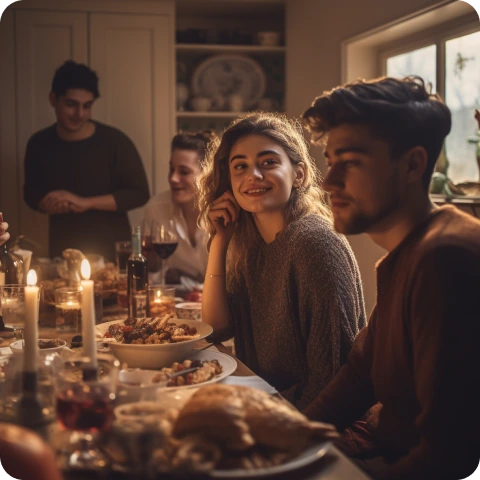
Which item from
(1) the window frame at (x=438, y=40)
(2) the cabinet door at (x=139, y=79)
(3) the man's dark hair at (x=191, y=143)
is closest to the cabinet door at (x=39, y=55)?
(2) the cabinet door at (x=139, y=79)

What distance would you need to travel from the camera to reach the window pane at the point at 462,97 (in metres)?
3.35

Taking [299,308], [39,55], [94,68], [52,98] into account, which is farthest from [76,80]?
[299,308]

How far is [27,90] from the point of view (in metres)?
4.66

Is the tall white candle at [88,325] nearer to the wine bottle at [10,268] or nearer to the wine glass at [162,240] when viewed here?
the wine bottle at [10,268]

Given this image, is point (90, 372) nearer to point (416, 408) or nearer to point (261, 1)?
point (416, 408)

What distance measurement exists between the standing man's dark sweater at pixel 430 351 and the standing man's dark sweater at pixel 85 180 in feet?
10.9

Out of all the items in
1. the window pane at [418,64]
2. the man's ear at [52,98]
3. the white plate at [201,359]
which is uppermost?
the window pane at [418,64]

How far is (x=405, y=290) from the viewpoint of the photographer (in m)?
1.16

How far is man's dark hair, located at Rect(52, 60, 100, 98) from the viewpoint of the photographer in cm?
431

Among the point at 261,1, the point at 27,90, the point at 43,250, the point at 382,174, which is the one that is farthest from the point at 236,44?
the point at 382,174

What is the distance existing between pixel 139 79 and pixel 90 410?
4175 millimetres

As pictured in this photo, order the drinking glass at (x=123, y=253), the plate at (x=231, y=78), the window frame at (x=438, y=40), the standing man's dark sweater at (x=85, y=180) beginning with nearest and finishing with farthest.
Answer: the drinking glass at (x=123, y=253)
the window frame at (x=438, y=40)
the standing man's dark sweater at (x=85, y=180)
the plate at (x=231, y=78)

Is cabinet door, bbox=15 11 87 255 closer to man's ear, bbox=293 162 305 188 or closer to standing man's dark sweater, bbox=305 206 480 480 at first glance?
man's ear, bbox=293 162 305 188

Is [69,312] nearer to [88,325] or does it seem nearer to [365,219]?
[88,325]
